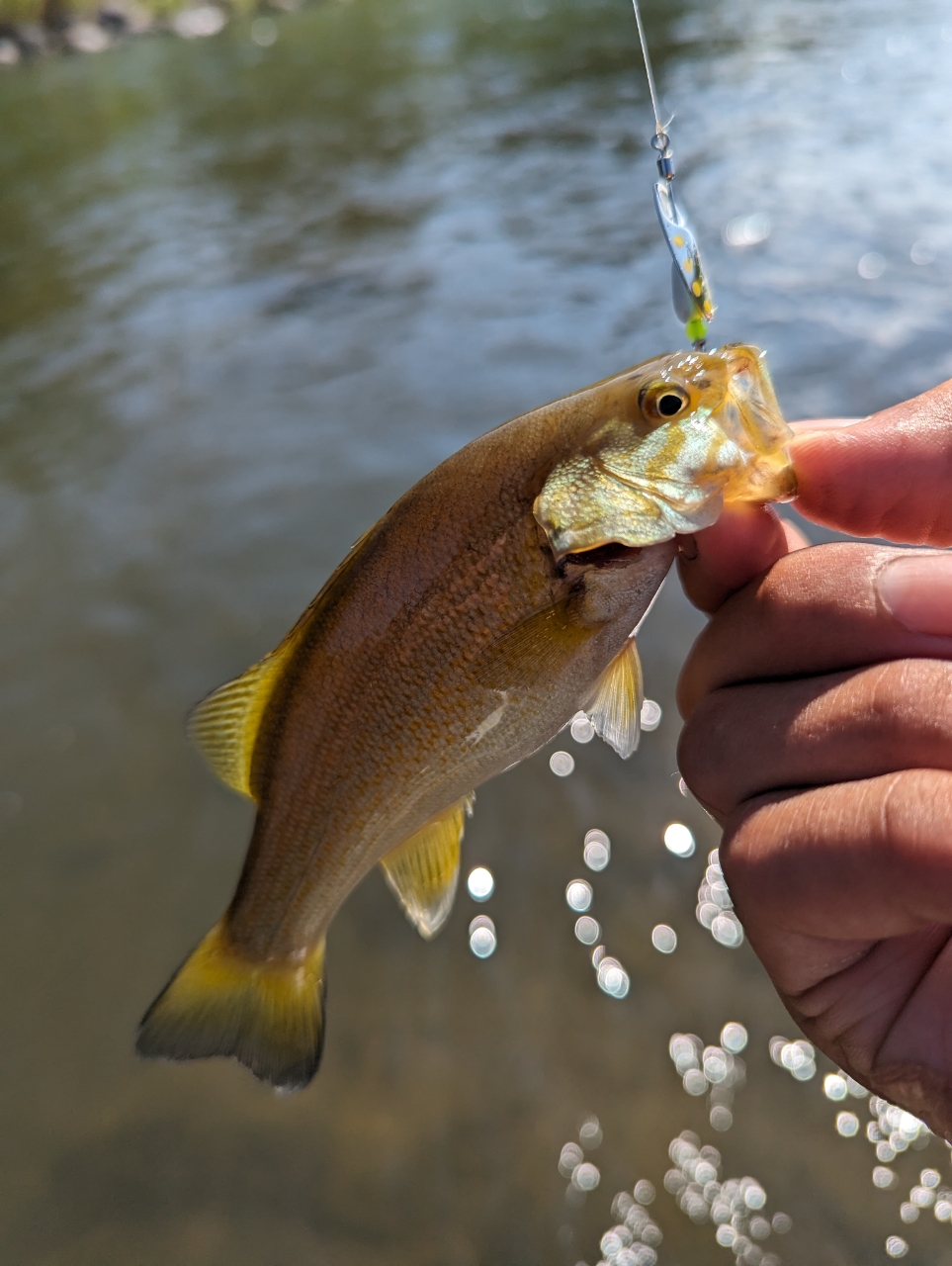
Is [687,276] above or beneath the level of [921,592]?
above

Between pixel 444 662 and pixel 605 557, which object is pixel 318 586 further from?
pixel 605 557

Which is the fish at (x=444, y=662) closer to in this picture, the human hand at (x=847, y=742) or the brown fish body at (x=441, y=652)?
the brown fish body at (x=441, y=652)

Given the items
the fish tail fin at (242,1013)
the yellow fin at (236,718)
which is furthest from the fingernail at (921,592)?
the fish tail fin at (242,1013)

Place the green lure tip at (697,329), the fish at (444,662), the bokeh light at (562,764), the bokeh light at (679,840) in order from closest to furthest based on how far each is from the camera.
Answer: the fish at (444,662) → the green lure tip at (697,329) → the bokeh light at (679,840) → the bokeh light at (562,764)

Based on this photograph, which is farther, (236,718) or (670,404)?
(236,718)

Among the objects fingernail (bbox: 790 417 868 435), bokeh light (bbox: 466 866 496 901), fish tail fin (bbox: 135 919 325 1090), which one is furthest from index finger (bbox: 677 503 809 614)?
bokeh light (bbox: 466 866 496 901)

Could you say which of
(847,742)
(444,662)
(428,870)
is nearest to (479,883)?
(428,870)

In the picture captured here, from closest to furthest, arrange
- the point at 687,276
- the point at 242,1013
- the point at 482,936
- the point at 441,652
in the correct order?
the point at 441,652 → the point at 687,276 → the point at 242,1013 → the point at 482,936
